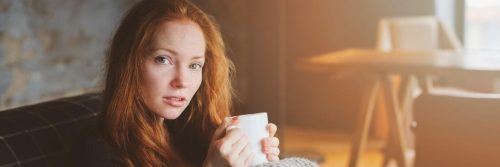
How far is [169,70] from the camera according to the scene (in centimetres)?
102

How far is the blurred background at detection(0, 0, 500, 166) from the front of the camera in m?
2.31

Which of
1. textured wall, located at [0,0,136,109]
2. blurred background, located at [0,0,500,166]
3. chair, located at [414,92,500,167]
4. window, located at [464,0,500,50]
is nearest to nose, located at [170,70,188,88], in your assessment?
chair, located at [414,92,500,167]

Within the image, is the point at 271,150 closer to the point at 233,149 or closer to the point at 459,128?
the point at 233,149

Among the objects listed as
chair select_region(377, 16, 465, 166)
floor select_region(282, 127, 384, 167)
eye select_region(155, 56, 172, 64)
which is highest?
eye select_region(155, 56, 172, 64)

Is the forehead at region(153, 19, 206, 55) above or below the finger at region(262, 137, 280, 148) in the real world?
above

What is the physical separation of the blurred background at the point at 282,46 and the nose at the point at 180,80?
4.43 feet

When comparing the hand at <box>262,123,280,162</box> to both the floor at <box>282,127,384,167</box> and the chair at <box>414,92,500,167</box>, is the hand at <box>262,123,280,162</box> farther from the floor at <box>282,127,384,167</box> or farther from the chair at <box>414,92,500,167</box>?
the floor at <box>282,127,384,167</box>

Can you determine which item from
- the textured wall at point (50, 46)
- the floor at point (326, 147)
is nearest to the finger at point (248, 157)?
the textured wall at point (50, 46)

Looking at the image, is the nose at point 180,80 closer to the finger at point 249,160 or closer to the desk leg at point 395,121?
the finger at point 249,160

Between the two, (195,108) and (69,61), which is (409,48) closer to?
(69,61)

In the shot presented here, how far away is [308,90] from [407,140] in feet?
2.82

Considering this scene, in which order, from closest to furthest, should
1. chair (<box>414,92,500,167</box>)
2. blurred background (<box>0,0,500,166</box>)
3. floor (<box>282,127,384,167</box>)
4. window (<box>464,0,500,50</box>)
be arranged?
chair (<box>414,92,500,167</box>), blurred background (<box>0,0,500,166</box>), window (<box>464,0,500,50</box>), floor (<box>282,127,384,167</box>)

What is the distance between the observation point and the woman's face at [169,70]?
1021 millimetres

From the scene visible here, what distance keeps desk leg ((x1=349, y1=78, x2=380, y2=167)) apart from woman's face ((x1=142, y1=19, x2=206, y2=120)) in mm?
1838
